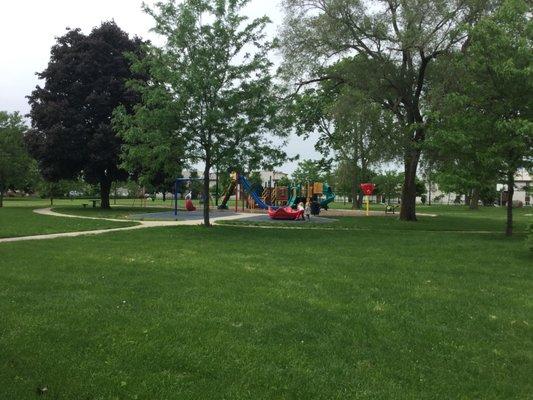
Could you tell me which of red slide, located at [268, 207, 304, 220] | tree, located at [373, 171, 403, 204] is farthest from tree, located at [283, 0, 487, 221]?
tree, located at [373, 171, 403, 204]

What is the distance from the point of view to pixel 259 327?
234 inches

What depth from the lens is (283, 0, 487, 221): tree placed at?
A: 21938 mm

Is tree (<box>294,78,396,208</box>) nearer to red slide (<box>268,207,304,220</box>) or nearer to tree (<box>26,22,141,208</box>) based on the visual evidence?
red slide (<box>268,207,304,220</box>)

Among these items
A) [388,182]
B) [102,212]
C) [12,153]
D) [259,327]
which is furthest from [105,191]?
[388,182]

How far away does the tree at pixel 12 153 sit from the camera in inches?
1490

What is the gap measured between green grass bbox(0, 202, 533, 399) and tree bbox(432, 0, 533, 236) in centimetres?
609

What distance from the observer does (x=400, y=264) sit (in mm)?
11070

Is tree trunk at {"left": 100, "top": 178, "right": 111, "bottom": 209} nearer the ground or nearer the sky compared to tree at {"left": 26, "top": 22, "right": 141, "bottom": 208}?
nearer the ground

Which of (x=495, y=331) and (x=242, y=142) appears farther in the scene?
Answer: (x=242, y=142)

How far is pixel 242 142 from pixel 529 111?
905cm

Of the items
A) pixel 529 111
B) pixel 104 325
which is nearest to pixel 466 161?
pixel 529 111

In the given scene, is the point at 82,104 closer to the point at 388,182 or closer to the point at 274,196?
the point at 274,196

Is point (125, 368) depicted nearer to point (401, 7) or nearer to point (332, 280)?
point (332, 280)

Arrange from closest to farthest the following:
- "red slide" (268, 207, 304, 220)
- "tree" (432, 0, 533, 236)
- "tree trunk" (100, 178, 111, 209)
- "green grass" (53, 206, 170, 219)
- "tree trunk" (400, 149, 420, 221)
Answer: "tree" (432, 0, 533, 236), "tree trunk" (400, 149, 420, 221), "green grass" (53, 206, 170, 219), "red slide" (268, 207, 304, 220), "tree trunk" (100, 178, 111, 209)
